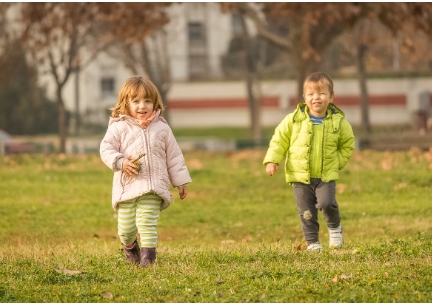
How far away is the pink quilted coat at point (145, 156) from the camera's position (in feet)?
24.9

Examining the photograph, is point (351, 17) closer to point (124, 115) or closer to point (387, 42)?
point (124, 115)

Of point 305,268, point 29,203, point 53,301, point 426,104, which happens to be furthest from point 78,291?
point 426,104

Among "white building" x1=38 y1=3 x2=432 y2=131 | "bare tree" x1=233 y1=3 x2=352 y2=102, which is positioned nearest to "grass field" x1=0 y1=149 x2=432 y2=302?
"bare tree" x1=233 y1=3 x2=352 y2=102

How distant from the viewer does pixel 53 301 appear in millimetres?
6207

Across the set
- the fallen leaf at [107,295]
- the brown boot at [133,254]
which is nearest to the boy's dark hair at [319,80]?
the brown boot at [133,254]

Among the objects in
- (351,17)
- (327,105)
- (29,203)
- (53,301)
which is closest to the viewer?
(53,301)

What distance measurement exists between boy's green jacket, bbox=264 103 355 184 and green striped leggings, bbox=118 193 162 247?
145 centimetres

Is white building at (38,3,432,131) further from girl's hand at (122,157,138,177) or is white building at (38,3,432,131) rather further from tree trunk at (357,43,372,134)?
girl's hand at (122,157,138,177)

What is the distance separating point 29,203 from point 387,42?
3387cm

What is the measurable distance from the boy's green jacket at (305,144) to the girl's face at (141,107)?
1431 mm

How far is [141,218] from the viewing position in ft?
25.0

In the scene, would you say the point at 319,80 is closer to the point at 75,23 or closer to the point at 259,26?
the point at 259,26

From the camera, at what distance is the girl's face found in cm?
771

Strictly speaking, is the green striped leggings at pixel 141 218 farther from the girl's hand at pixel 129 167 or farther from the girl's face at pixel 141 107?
the girl's face at pixel 141 107
